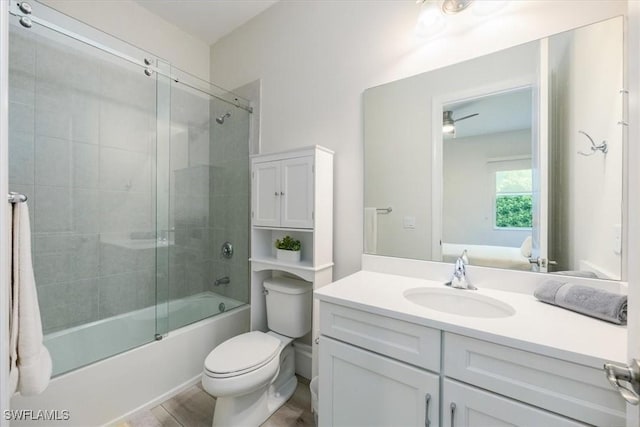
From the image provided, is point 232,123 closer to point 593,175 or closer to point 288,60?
point 288,60

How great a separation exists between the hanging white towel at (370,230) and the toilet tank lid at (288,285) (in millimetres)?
470

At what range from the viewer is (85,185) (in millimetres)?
1844

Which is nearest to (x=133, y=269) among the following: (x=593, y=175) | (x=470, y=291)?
(x=470, y=291)

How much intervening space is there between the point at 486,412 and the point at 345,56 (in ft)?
6.14

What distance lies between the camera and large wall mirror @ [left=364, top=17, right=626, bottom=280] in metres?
1.02

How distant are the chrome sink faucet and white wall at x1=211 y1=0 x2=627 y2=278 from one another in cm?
55

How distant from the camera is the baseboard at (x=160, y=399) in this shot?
4.77ft

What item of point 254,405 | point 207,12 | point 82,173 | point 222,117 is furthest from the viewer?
point 222,117

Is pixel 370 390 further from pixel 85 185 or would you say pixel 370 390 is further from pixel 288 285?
pixel 85 185

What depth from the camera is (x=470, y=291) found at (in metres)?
1.19

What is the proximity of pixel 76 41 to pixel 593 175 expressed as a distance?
291cm

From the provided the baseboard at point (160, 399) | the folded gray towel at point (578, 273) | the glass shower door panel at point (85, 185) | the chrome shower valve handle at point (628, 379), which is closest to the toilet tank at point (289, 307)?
the baseboard at point (160, 399)

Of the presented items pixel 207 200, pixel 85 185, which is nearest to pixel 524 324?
pixel 207 200

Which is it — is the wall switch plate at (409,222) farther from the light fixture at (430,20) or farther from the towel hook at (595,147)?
the light fixture at (430,20)
